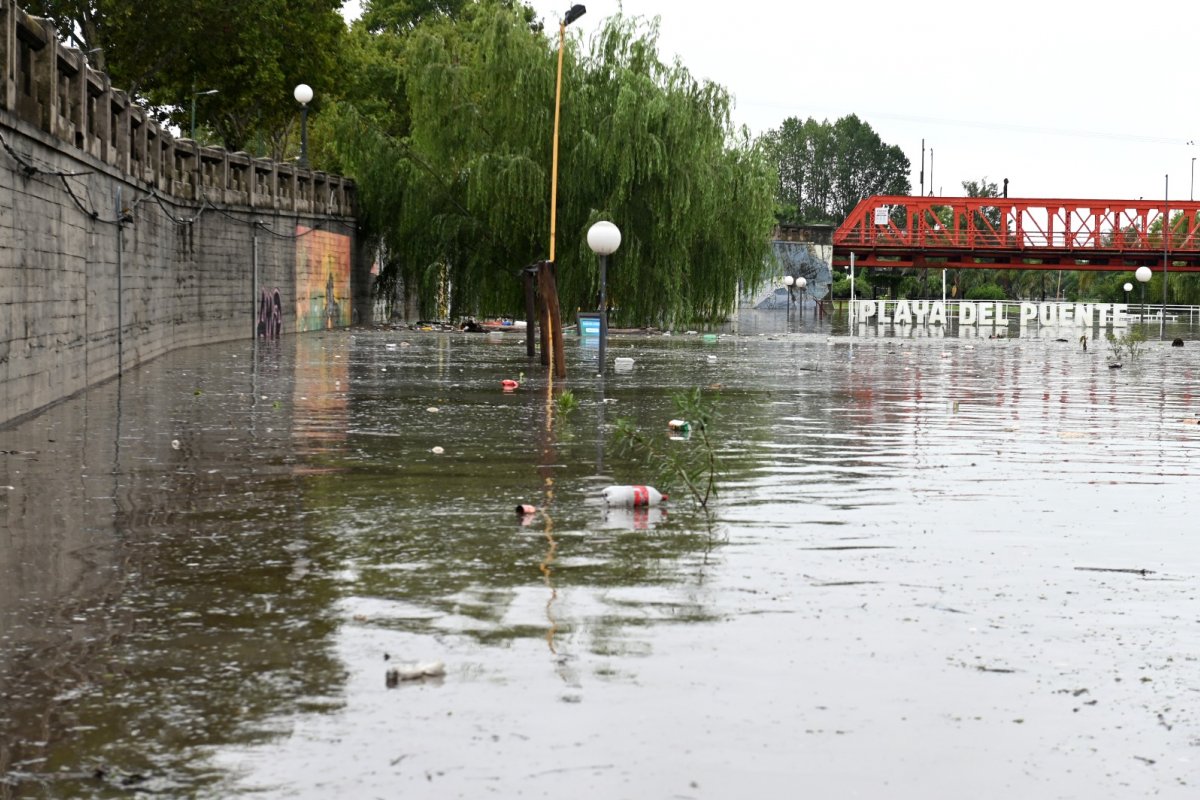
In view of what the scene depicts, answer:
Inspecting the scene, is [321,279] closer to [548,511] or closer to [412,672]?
[548,511]

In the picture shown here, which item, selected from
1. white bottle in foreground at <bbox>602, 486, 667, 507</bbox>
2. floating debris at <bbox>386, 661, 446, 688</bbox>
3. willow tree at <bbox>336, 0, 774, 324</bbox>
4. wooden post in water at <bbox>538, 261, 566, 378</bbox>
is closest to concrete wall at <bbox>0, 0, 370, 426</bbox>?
willow tree at <bbox>336, 0, 774, 324</bbox>

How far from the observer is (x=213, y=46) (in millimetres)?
54344

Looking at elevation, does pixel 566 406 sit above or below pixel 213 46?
below

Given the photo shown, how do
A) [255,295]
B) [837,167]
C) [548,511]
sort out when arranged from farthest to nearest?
[837,167] → [255,295] → [548,511]

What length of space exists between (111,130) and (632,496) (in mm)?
16265

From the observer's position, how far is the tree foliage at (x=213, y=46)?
171 ft

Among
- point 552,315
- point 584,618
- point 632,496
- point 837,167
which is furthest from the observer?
point 837,167

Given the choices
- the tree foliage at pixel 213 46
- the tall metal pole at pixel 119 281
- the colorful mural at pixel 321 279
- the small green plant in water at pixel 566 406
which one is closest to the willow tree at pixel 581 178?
the colorful mural at pixel 321 279

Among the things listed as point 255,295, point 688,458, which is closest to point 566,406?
point 688,458

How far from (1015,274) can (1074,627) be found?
5795 inches

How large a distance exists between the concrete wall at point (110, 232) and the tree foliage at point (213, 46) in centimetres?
1075

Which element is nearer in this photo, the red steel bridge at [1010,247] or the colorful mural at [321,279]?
the colorful mural at [321,279]

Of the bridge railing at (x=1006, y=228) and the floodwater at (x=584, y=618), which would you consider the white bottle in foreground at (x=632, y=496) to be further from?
the bridge railing at (x=1006, y=228)

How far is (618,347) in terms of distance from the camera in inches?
1460
